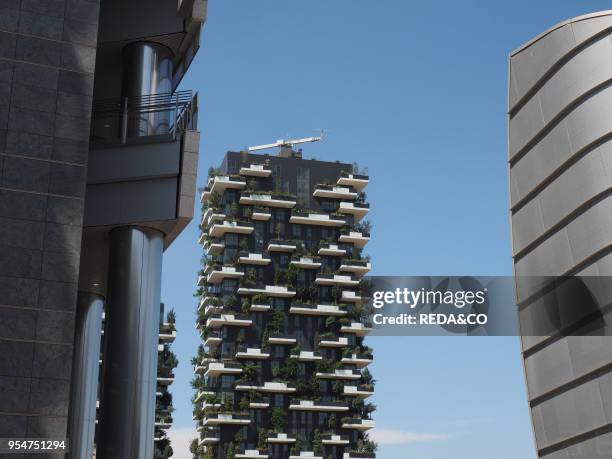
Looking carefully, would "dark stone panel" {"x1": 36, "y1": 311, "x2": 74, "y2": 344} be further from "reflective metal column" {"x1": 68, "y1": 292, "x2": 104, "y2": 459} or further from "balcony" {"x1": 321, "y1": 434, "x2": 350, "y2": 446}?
"balcony" {"x1": 321, "y1": 434, "x2": 350, "y2": 446}

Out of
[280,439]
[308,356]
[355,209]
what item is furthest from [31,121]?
[355,209]

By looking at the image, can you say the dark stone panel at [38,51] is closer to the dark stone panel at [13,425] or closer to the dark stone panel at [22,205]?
the dark stone panel at [22,205]

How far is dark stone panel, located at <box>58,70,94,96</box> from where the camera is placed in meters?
14.3

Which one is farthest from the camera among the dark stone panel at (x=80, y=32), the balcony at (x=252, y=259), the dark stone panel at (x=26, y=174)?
the balcony at (x=252, y=259)

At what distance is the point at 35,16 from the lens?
14.3m

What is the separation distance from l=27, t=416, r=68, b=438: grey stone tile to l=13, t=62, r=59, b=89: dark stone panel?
534 cm

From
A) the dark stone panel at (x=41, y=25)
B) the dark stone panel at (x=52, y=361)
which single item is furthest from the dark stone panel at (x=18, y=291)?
the dark stone panel at (x=41, y=25)

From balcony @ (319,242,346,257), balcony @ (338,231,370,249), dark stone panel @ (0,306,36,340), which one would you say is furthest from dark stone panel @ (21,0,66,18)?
balcony @ (338,231,370,249)

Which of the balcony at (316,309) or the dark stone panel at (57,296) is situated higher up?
the balcony at (316,309)

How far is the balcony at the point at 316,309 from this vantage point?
107 metres

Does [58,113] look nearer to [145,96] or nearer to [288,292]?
[145,96]

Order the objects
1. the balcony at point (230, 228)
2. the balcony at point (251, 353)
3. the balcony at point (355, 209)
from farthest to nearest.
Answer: the balcony at point (355, 209)
the balcony at point (230, 228)
the balcony at point (251, 353)

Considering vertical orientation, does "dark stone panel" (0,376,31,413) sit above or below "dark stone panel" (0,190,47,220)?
below

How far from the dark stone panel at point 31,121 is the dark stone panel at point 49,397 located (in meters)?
4.00
